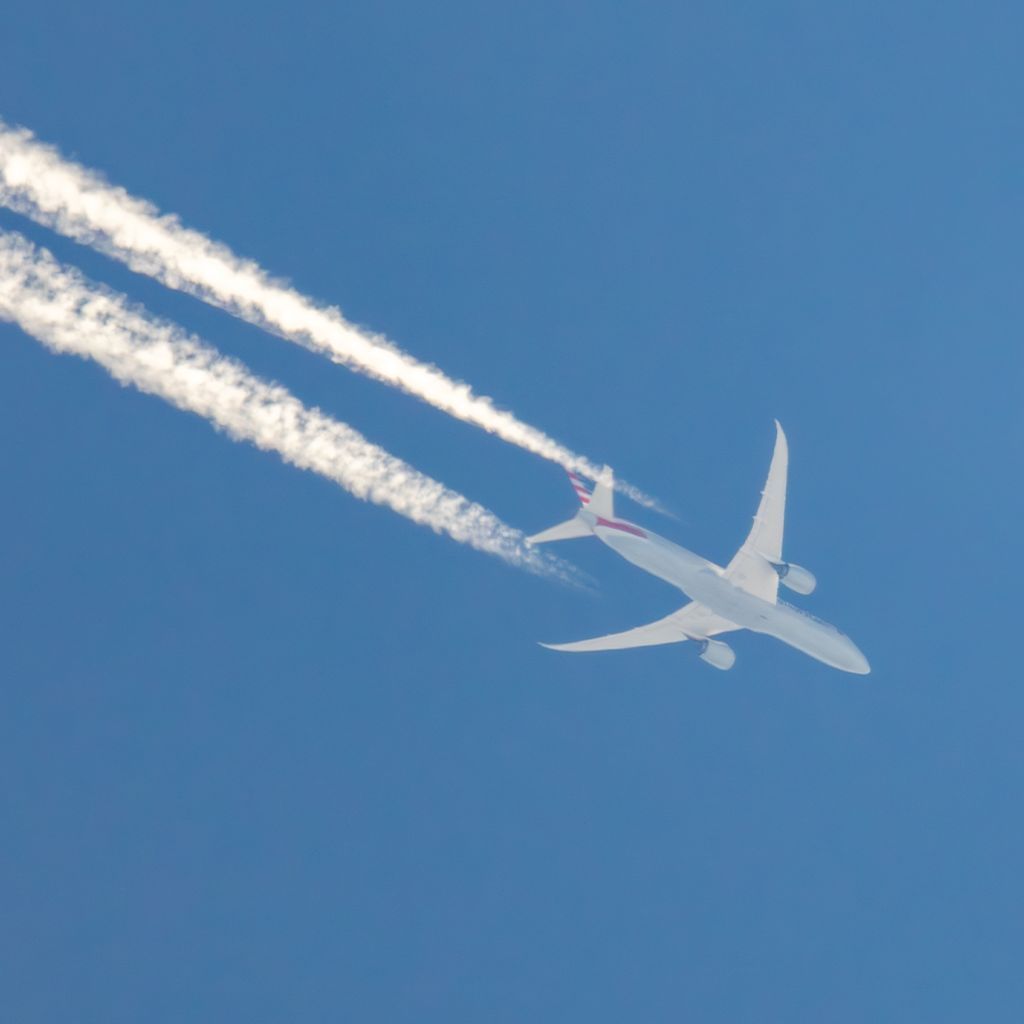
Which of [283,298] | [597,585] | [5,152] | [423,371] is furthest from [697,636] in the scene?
[5,152]

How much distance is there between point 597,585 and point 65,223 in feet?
58.7

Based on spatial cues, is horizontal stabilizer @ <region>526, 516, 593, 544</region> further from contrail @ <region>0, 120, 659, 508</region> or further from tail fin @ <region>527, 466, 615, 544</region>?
contrail @ <region>0, 120, 659, 508</region>

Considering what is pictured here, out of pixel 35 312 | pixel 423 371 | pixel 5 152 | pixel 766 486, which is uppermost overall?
pixel 766 486

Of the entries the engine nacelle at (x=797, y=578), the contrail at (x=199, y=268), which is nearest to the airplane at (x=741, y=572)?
the engine nacelle at (x=797, y=578)

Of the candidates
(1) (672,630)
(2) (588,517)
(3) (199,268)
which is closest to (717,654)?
(1) (672,630)

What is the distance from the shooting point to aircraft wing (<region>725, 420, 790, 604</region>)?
1757 inches

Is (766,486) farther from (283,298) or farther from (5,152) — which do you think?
(5,152)

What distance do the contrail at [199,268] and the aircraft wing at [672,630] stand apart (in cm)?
562

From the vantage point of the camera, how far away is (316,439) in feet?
139

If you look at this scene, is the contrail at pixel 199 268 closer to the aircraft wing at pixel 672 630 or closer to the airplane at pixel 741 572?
the airplane at pixel 741 572

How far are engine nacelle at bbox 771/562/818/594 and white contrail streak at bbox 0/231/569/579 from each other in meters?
6.99

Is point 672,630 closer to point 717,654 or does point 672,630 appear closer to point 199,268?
point 717,654

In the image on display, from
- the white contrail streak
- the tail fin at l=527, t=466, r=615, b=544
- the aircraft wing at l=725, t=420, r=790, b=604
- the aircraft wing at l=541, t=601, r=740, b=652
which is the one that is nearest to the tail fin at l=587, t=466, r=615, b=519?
the tail fin at l=527, t=466, r=615, b=544

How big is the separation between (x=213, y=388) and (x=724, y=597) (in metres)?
14.8
